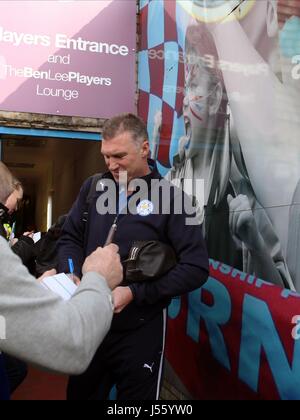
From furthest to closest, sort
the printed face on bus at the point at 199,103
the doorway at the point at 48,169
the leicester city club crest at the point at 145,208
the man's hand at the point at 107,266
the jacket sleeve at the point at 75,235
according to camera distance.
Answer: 1. the doorway at the point at 48,169
2. the printed face on bus at the point at 199,103
3. the jacket sleeve at the point at 75,235
4. the leicester city club crest at the point at 145,208
5. the man's hand at the point at 107,266

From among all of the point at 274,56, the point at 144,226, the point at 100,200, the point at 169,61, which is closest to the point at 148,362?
the point at 144,226

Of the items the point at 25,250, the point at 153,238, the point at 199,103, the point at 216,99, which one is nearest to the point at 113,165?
the point at 153,238

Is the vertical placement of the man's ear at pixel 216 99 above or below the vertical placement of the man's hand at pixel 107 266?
above

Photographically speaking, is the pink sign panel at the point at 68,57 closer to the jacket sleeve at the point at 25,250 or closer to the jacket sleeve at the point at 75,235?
the jacket sleeve at the point at 25,250

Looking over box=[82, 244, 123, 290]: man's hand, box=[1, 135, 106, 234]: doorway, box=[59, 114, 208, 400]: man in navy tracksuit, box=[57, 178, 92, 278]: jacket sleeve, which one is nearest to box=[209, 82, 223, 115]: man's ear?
box=[59, 114, 208, 400]: man in navy tracksuit

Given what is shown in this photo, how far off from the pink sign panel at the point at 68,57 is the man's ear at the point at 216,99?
4.83 feet

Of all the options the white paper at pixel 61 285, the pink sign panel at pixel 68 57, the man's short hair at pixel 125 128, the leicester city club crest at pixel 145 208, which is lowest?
the white paper at pixel 61 285

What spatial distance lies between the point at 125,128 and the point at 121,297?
2.52ft

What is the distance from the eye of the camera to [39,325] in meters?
0.91

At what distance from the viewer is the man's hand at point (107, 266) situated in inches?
46.8

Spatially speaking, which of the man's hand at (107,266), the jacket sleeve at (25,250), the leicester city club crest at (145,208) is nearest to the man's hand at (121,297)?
the leicester city club crest at (145,208)

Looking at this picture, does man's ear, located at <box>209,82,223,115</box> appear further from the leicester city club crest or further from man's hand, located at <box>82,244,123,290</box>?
man's hand, located at <box>82,244,123,290</box>

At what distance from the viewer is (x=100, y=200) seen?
2.10 m
